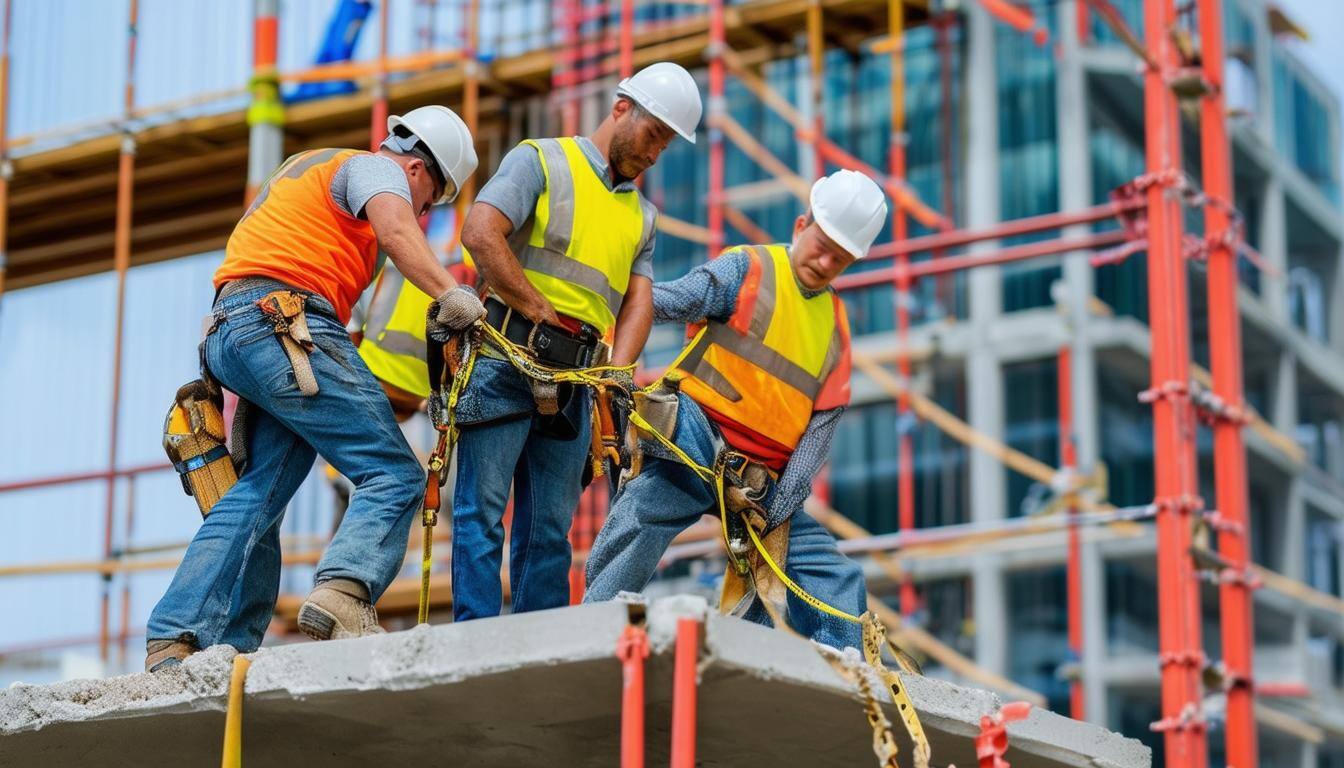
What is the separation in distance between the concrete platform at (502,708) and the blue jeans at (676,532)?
0.88 meters

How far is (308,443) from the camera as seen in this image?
706cm

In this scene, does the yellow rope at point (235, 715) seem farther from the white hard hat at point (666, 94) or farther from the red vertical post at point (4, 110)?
the red vertical post at point (4, 110)

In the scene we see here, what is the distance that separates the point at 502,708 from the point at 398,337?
2.44 m

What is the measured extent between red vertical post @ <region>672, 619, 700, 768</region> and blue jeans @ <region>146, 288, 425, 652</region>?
148 centimetres

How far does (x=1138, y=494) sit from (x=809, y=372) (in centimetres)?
2751

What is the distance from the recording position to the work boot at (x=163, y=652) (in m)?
6.74

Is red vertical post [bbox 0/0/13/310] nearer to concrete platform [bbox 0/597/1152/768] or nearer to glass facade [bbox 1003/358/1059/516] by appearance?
concrete platform [bbox 0/597/1152/768]

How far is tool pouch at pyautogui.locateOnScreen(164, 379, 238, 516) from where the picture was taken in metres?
7.17

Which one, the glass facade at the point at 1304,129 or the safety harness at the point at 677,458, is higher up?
the glass facade at the point at 1304,129

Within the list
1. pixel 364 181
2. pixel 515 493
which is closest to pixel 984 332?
pixel 515 493

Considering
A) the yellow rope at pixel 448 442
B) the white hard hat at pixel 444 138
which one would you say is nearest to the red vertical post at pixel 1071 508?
the white hard hat at pixel 444 138

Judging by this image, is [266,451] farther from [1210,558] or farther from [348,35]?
[348,35]

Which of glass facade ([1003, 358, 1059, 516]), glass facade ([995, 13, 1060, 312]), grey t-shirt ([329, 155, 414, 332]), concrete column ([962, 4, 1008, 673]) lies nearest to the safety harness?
grey t-shirt ([329, 155, 414, 332])

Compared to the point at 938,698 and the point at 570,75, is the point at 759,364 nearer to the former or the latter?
the point at 938,698
